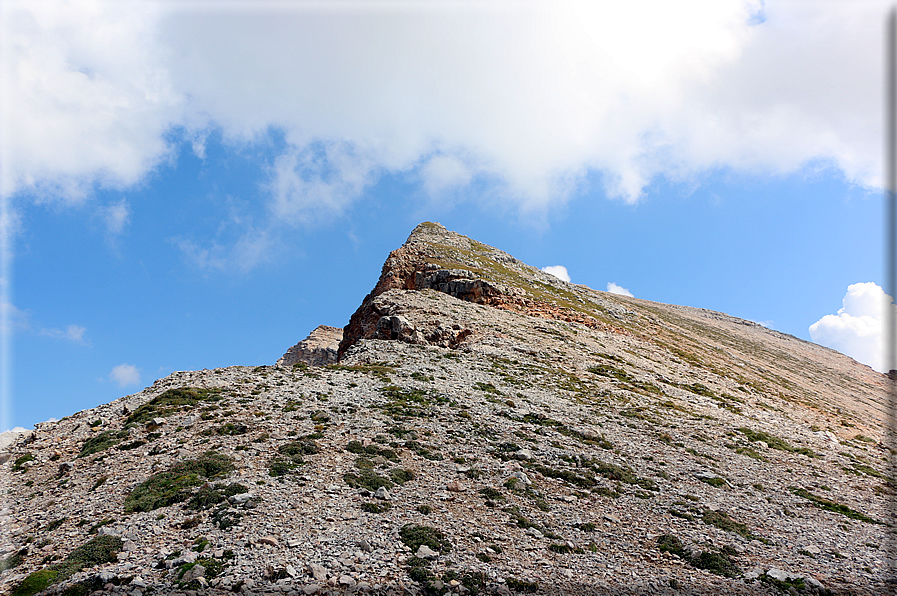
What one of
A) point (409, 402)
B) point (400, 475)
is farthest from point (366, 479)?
point (409, 402)

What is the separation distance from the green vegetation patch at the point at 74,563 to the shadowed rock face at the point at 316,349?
104 m

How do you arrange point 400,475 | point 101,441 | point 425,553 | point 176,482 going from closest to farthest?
point 425,553
point 176,482
point 400,475
point 101,441

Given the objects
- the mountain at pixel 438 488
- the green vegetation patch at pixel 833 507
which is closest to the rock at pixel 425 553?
the mountain at pixel 438 488

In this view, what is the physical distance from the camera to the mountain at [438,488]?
47.7ft

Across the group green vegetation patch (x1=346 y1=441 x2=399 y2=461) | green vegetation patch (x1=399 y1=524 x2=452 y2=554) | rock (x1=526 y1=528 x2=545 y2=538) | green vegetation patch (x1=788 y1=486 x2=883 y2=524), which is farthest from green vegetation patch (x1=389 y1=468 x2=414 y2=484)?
green vegetation patch (x1=788 y1=486 x2=883 y2=524)

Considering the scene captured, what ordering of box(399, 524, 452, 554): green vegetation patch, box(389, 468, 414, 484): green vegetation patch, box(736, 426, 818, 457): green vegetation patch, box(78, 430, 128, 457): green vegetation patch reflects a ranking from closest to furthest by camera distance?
1. box(399, 524, 452, 554): green vegetation patch
2. box(389, 468, 414, 484): green vegetation patch
3. box(78, 430, 128, 457): green vegetation patch
4. box(736, 426, 818, 457): green vegetation patch

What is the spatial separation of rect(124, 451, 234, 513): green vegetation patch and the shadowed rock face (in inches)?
3868

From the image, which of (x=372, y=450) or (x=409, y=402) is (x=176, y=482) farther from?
(x=409, y=402)

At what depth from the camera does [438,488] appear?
20703 mm

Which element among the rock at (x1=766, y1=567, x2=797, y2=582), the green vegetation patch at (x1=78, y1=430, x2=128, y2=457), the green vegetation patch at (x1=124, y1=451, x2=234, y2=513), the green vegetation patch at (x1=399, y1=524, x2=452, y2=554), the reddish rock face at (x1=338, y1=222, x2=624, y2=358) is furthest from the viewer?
the reddish rock face at (x1=338, y1=222, x2=624, y2=358)

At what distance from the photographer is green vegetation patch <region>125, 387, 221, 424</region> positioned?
84.2 feet

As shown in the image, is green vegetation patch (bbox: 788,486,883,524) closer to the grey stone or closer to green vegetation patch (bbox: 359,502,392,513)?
green vegetation patch (bbox: 359,502,392,513)

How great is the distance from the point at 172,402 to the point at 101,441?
4599 millimetres

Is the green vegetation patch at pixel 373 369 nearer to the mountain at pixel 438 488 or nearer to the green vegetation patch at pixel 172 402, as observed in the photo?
the mountain at pixel 438 488
